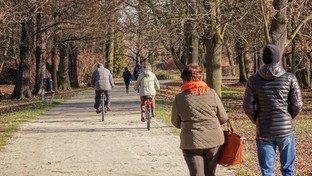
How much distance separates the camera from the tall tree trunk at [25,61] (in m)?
34.8

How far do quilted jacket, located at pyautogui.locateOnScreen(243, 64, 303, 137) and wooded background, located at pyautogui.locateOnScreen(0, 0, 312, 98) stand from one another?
9943 millimetres

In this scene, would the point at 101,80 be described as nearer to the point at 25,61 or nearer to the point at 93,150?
the point at 93,150

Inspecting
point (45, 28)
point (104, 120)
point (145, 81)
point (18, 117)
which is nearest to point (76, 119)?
point (104, 120)

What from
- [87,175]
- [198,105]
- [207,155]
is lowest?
[87,175]

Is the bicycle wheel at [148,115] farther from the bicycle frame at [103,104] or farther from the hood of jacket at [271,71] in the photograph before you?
the hood of jacket at [271,71]

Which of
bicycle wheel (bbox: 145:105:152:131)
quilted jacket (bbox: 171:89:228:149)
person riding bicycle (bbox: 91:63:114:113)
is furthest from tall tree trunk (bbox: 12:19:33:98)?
quilted jacket (bbox: 171:89:228:149)

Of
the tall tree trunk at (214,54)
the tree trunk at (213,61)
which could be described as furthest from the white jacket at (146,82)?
the tree trunk at (213,61)

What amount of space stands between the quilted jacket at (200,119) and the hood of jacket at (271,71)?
602 millimetres

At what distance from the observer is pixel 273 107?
6727 millimetres

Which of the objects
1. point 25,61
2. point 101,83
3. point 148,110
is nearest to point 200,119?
point 148,110

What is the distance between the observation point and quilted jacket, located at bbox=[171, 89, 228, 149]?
6.75 metres

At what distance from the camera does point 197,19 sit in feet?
68.5

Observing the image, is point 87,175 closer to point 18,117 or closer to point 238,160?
point 238,160

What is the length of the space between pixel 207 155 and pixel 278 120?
2.83ft
